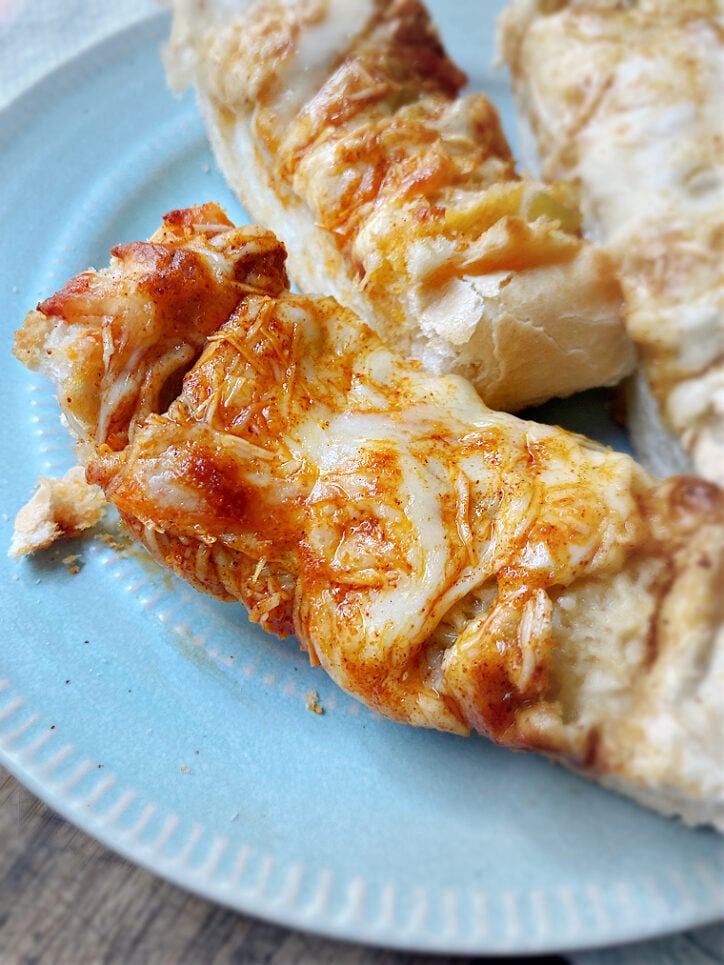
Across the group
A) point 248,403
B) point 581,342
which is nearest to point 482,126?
point 581,342

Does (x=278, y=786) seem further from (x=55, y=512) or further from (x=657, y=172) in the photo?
(x=657, y=172)

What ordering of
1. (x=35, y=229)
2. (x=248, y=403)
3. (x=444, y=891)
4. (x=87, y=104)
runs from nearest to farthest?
(x=444, y=891), (x=248, y=403), (x=35, y=229), (x=87, y=104)

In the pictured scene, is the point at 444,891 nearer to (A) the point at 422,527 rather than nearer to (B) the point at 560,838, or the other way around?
(B) the point at 560,838

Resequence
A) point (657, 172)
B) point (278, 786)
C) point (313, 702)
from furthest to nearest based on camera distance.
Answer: point (657, 172) < point (313, 702) < point (278, 786)

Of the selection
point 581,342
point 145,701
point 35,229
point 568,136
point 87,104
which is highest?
point 87,104

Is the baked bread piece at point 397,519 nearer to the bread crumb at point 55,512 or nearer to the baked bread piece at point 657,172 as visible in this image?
the bread crumb at point 55,512

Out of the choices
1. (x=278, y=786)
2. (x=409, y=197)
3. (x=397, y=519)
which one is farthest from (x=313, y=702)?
(x=409, y=197)

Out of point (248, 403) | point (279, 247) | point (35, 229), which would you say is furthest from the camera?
point (35, 229)
